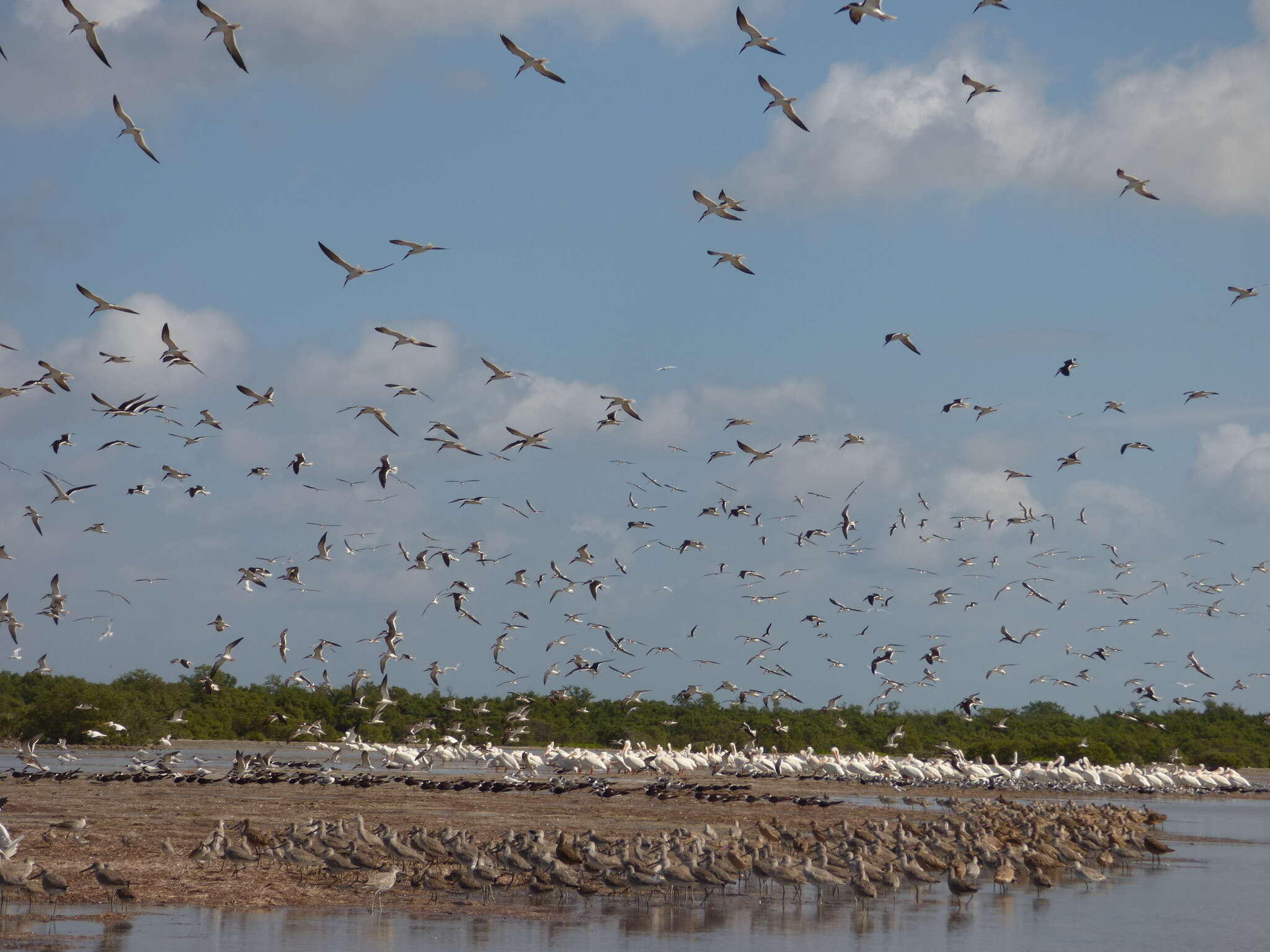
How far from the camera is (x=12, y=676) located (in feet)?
284

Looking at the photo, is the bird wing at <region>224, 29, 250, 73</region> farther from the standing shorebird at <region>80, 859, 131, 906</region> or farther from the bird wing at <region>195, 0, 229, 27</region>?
the standing shorebird at <region>80, 859, 131, 906</region>

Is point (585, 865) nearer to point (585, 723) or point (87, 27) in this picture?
point (87, 27)

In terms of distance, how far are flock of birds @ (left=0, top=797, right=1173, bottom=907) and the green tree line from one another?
156 feet

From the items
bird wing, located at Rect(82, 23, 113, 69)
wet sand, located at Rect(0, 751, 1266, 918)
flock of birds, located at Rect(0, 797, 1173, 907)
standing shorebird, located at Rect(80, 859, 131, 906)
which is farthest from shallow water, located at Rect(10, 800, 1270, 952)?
bird wing, located at Rect(82, 23, 113, 69)

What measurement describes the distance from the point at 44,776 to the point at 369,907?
76.8 ft

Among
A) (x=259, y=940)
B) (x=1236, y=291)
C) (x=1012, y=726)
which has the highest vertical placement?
(x=1236, y=291)

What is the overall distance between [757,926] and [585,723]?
220 ft

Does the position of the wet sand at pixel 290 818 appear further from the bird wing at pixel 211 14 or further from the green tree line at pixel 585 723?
the green tree line at pixel 585 723

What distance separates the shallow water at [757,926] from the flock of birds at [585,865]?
1.05 ft

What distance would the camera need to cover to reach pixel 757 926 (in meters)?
18.1

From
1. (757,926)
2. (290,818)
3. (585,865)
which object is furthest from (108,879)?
(290,818)

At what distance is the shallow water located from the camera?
1567 cm

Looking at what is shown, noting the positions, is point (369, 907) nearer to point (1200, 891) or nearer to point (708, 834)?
point (708, 834)

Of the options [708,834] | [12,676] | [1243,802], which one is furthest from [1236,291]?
[12,676]
